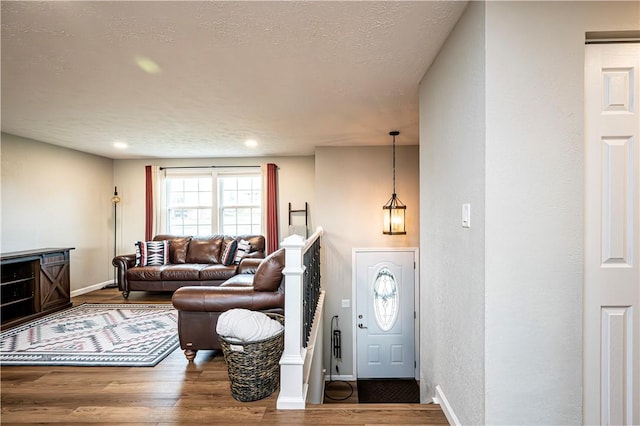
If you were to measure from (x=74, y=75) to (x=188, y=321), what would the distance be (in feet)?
7.38

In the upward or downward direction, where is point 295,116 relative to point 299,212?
upward

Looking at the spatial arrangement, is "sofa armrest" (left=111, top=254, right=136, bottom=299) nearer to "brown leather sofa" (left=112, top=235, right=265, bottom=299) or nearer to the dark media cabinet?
"brown leather sofa" (left=112, top=235, right=265, bottom=299)

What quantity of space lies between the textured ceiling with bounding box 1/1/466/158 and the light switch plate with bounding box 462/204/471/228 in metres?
1.04

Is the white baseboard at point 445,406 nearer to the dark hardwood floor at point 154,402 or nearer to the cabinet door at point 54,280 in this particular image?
the dark hardwood floor at point 154,402

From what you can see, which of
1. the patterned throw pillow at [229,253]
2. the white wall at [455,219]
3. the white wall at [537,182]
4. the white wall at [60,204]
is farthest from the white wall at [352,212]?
the white wall at [60,204]

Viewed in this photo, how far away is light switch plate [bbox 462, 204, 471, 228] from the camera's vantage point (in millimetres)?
1731

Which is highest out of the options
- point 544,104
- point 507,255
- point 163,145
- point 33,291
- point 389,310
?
point 163,145

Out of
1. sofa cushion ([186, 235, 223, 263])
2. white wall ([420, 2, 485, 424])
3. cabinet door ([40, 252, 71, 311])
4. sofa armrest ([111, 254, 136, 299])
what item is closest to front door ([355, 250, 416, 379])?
white wall ([420, 2, 485, 424])

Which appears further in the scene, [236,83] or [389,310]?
[389,310]

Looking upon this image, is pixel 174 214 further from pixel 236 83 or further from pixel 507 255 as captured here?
pixel 507 255

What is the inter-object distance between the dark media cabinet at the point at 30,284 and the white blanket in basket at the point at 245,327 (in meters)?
3.46

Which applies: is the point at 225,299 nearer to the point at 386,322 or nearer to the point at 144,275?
the point at 386,322

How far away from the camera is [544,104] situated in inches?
60.4

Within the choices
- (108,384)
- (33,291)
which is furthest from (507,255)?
(33,291)
